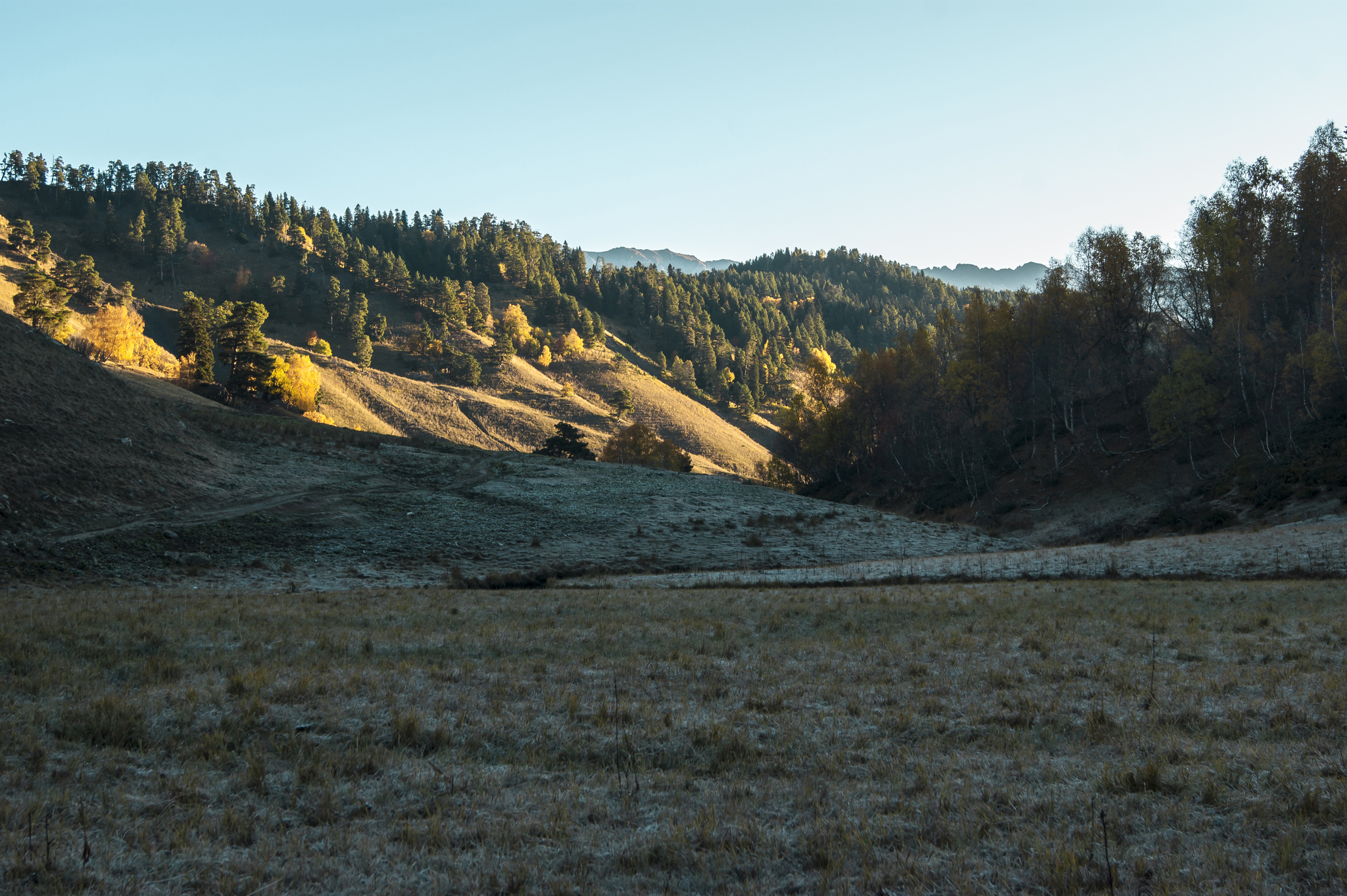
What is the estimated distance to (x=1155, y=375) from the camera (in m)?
62.0

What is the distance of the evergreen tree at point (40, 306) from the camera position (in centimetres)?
9356

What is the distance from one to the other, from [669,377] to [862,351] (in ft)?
335

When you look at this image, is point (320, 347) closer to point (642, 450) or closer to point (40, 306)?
point (40, 306)

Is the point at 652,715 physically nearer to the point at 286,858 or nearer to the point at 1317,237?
the point at 286,858

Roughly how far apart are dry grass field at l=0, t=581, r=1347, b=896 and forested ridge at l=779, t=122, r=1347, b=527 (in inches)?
1638

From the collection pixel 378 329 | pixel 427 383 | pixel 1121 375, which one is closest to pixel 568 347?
pixel 427 383

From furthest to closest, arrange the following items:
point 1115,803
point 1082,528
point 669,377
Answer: point 669,377 → point 1082,528 → point 1115,803

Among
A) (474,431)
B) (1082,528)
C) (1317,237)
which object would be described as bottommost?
(1082,528)

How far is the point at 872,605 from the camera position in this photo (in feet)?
64.7

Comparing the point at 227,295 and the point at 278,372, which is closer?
the point at 278,372

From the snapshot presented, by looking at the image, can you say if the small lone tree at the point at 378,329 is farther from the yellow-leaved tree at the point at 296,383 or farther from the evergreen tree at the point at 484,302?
the yellow-leaved tree at the point at 296,383

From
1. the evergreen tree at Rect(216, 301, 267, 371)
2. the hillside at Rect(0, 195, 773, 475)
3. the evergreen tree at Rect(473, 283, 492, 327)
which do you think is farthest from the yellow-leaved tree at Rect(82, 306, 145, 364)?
the evergreen tree at Rect(473, 283, 492, 327)

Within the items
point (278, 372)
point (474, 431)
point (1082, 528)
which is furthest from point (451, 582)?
point (474, 431)

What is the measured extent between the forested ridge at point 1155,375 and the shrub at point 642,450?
21.8 metres
